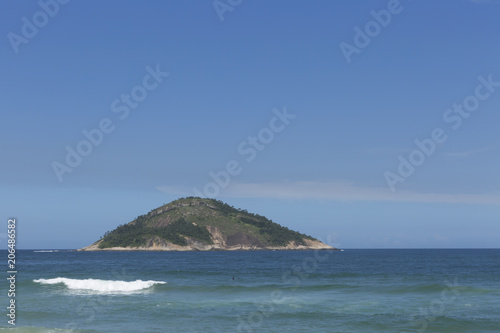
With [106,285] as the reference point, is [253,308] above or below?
below

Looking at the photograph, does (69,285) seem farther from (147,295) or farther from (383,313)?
(383,313)

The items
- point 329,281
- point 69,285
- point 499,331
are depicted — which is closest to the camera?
point 499,331

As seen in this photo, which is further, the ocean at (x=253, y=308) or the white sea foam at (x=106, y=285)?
the white sea foam at (x=106, y=285)

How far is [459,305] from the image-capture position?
4341 cm

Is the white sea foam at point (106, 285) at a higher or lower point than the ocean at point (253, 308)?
higher

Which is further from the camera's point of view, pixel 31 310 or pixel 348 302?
pixel 348 302

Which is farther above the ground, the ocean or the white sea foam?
the white sea foam

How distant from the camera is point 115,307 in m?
41.7

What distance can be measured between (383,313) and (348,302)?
276 inches

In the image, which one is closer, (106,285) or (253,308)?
(253,308)

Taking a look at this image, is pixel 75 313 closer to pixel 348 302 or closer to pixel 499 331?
pixel 348 302

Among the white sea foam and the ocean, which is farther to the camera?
the white sea foam

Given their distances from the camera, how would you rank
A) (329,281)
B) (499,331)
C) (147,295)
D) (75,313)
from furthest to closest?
(329,281)
(147,295)
(75,313)
(499,331)

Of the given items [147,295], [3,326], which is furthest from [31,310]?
[147,295]
